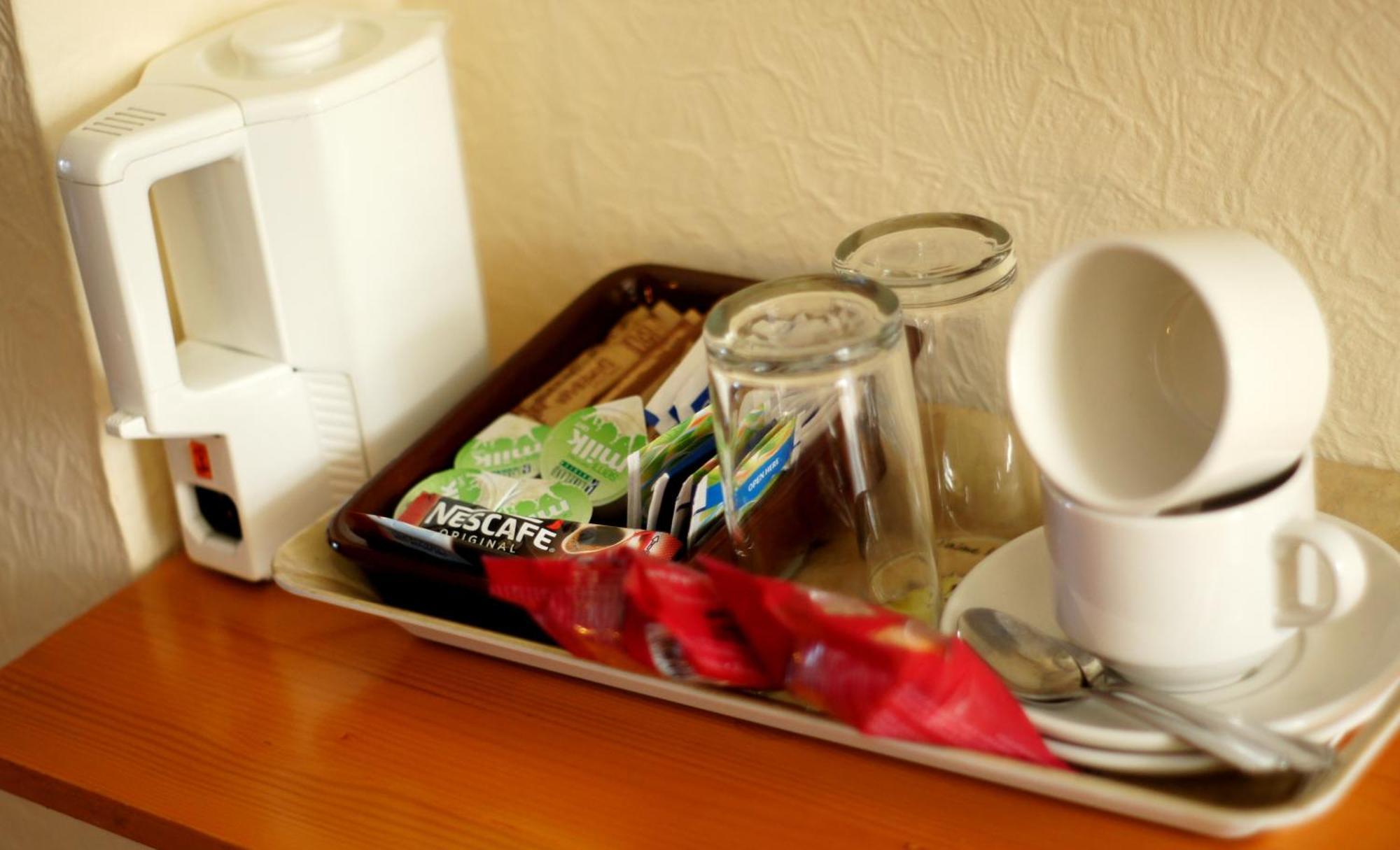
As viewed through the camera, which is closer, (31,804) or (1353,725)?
(1353,725)

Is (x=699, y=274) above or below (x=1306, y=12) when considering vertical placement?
below

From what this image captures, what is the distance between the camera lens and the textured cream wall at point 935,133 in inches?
25.4

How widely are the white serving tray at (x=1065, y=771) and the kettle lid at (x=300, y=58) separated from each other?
27 cm

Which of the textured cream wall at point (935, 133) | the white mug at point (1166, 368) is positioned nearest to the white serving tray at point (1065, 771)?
the white mug at point (1166, 368)

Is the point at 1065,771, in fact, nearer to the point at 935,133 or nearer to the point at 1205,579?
the point at 1205,579

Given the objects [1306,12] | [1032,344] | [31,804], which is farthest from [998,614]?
[31,804]

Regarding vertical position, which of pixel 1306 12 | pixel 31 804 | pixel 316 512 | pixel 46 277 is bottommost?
pixel 31 804

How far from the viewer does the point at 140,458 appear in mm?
802

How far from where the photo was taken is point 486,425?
0.79m

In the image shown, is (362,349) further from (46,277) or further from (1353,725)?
(1353,725)

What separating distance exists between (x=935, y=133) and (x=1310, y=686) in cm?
38

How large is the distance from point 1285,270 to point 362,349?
0.50m

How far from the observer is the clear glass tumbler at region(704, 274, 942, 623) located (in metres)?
0.56

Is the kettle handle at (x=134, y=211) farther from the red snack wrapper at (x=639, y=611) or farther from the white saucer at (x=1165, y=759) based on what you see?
the white saucer at (x=1165, y=759)
